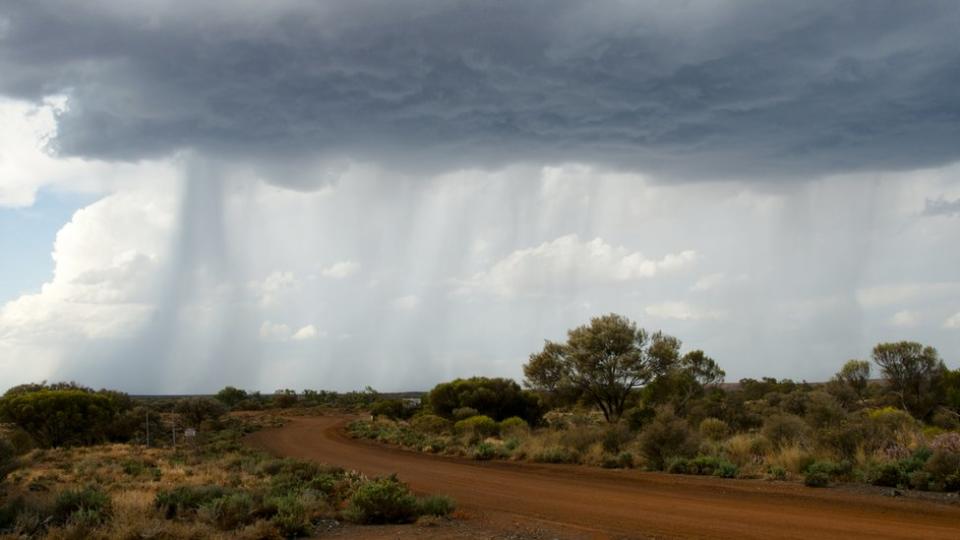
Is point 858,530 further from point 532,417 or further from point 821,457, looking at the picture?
point 532,417

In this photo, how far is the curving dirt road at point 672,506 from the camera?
12.2m

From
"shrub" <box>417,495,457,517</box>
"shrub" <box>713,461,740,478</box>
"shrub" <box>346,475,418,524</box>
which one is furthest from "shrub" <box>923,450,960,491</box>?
"shrub" <box>346,475,418,524</box>

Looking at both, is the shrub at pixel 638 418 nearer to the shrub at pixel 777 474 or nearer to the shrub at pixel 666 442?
the shrub at pixel 666 442

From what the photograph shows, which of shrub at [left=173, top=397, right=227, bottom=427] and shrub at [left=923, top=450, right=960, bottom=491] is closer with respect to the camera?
shrub at [left=923, top=450, right=960, bottom=491]

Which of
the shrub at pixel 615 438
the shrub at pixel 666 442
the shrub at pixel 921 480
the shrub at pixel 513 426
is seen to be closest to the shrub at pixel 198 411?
the shrub at pixel 513 426

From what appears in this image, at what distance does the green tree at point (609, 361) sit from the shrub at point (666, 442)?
711 inches

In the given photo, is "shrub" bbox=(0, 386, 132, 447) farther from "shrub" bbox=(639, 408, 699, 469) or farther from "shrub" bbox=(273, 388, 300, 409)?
"shrub" bbox=(273, 388, 300, 409)

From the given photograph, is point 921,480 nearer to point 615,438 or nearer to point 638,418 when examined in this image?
point 615,438

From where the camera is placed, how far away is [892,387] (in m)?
48.6

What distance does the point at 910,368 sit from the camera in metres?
48.0

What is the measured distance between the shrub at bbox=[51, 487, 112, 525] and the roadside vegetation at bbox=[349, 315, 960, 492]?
1513 centimetres

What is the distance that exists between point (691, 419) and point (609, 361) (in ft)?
24.9

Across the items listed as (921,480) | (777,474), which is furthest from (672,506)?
(921,480)

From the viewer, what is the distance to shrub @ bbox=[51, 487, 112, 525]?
A: 1293 cm
